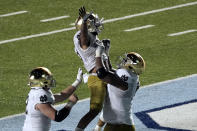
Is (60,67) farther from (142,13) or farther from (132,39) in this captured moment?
(142,13)

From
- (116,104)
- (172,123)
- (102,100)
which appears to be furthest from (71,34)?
(116,104)

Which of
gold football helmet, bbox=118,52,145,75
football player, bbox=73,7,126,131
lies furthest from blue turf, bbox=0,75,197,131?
gold football helmet, bbox=118,52,145,75

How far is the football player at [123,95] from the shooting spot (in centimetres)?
964

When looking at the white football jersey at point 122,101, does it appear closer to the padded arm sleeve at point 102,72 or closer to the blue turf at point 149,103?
the padded arm sleeve at point 102,72

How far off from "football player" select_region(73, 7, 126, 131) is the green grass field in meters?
2.32

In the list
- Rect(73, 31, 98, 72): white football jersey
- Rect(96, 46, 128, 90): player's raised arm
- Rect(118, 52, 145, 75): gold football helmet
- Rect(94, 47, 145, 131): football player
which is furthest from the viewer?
Rect(73, 31, 98, 72): white football jersey

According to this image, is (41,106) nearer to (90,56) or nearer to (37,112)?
(37,112)

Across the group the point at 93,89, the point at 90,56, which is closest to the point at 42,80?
the point at 93,89

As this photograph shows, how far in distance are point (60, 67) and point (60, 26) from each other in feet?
10.1

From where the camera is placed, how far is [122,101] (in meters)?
9.73

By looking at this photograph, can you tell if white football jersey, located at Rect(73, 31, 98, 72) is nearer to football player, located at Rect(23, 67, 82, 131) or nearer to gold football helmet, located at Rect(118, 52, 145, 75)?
gold football helmet, located at Rect(118, 52, 145, 75)

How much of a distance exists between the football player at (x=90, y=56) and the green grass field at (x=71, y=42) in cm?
232

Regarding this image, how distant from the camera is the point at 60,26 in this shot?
18703mm

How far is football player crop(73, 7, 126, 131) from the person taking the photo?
10961mm
